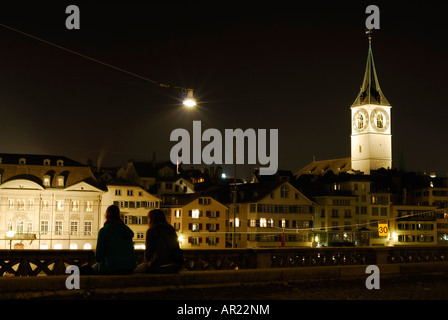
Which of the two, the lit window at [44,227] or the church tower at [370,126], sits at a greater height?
the church tower at [370,126]

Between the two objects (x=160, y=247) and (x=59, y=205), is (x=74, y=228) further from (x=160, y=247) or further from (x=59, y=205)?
(x=160, y=247)

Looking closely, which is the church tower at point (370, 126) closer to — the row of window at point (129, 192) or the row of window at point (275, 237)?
the row of window at point (275, 237)

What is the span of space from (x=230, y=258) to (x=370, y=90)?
173388 mm

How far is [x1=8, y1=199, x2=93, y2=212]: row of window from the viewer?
9226 centimetres

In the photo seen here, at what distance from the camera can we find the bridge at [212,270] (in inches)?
615

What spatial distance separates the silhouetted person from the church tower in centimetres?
17013

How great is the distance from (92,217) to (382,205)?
50.2m

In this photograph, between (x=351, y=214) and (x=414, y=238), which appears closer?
(x=351, y=214)

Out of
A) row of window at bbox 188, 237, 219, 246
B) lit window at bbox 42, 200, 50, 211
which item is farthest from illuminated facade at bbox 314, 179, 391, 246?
lit window at bbox 42, 200, 50, 211

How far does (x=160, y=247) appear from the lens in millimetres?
15859

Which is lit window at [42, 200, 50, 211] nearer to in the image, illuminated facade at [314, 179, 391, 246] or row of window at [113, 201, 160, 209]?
row of window at [113, 201, 160, 209]

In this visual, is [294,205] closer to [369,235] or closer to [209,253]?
[369,235]

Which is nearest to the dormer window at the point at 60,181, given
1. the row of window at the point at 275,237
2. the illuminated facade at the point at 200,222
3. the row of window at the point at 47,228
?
the row of window at the point at 47,228

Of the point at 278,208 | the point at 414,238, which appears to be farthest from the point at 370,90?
the point at 278,208
